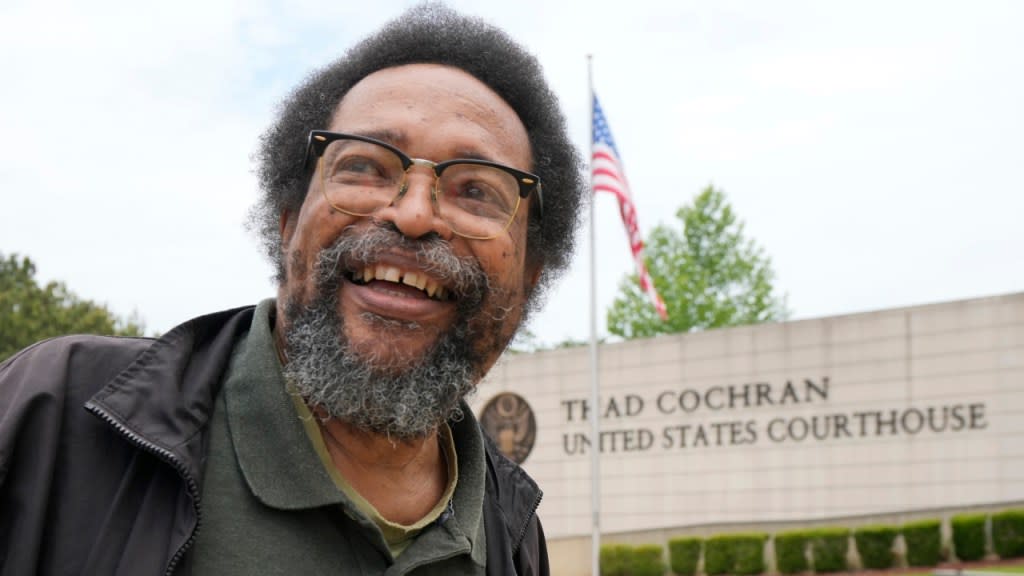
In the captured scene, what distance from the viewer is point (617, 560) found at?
1928 centimetres

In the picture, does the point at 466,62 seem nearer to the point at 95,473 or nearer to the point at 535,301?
the point at 535,301

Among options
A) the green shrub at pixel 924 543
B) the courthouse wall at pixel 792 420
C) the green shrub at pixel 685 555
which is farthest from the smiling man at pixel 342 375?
the green shrub at pixel 685 555

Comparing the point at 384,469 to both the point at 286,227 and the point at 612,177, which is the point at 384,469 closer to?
the point at 286,227

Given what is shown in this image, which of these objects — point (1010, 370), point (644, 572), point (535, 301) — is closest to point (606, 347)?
point (644, 572)

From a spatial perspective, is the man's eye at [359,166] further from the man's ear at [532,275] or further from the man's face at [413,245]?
the man's ear at [532,275]

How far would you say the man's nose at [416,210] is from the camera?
227cm

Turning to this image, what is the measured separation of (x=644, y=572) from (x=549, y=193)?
16.9 metres

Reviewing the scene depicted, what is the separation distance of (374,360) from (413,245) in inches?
9.8

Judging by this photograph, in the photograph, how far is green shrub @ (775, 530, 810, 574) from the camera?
17656 millimetres

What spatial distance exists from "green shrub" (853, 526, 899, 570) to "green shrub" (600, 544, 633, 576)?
388 centimetres

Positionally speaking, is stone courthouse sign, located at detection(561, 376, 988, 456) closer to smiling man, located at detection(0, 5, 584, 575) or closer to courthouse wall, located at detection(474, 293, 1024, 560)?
courthouse wall, located at detection(474, 293, 1024, 560)

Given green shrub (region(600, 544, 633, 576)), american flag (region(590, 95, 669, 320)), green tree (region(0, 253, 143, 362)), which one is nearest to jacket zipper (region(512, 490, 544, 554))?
american flag (region(590, 95, 669, 320))

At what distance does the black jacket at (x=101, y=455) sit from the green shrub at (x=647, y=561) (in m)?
17.6

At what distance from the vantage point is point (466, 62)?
2.65m
